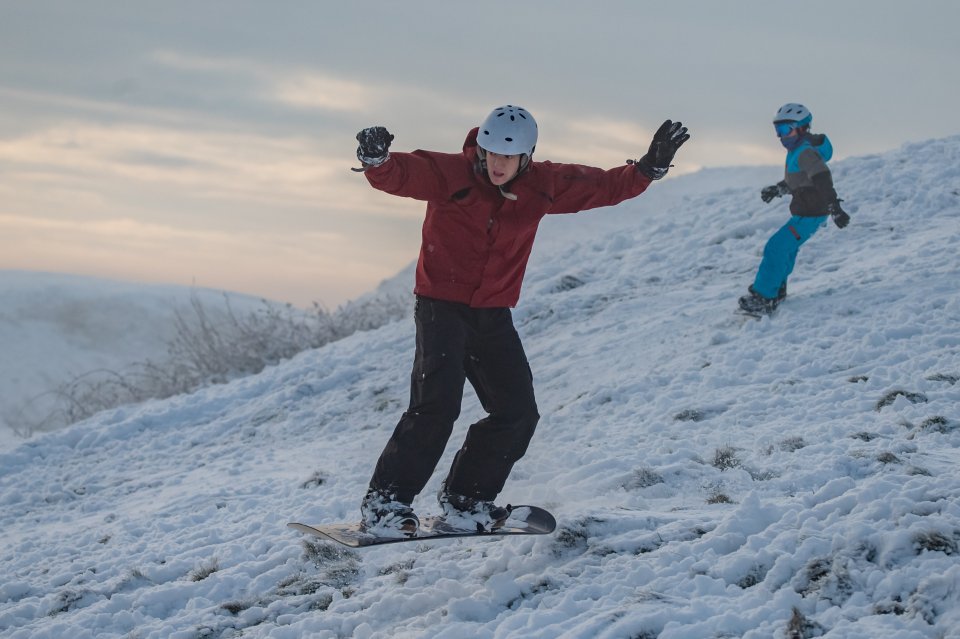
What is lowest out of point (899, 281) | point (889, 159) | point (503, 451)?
point (503, 451)

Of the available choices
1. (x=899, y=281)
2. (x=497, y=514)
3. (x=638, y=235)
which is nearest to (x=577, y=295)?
(x=638, y=235)

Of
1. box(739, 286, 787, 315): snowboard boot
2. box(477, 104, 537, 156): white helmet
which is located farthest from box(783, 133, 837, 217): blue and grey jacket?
box(477, 104, 537, 156): white helmet

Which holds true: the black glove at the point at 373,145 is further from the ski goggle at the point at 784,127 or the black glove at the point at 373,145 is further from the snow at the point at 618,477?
the ski goggle at the point at 784,127

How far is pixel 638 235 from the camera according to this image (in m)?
14.1

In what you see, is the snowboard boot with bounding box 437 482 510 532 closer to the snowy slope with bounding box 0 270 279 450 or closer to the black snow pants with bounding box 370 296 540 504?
the black snow pants with bounding box 370 296 540 504

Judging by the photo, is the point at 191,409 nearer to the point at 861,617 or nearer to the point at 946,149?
the point at 861,617

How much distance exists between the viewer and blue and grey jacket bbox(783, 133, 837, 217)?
355 inches

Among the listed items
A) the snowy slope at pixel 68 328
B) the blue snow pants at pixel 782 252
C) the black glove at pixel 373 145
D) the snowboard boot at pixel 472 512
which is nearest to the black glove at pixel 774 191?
the blue snow pants at pixel 782 252

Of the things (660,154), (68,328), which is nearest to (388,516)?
(660,154)

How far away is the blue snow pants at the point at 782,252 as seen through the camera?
29.9ft

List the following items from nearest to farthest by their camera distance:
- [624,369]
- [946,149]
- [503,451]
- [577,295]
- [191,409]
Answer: [503,451]
[624,369]
[191,409]
[577,295]
[946,149]

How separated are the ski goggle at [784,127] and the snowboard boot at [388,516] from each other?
5.89m

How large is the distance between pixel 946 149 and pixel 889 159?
2.41 ft

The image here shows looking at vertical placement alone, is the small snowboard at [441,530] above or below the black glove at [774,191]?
below
